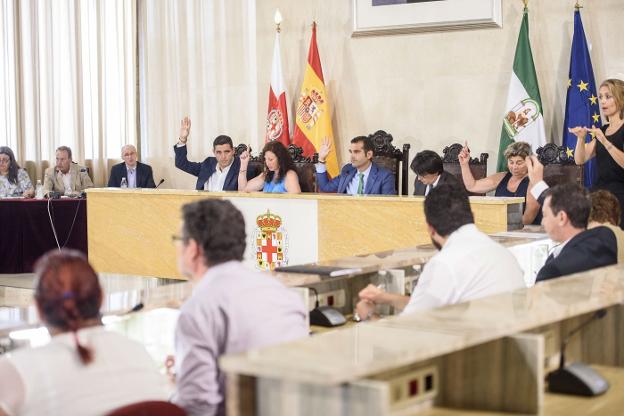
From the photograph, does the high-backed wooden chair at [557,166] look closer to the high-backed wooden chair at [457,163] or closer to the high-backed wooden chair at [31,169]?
the high-backed wooden chair at [457,163]

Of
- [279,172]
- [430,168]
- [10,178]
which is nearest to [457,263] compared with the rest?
[430,168]

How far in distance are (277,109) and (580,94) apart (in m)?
2.99

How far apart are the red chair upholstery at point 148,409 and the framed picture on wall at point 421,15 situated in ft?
23.9

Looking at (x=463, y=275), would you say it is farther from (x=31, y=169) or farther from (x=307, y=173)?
(x=31, y=169)

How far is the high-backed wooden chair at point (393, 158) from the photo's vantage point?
819 centimetres

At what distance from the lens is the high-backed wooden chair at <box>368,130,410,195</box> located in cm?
819

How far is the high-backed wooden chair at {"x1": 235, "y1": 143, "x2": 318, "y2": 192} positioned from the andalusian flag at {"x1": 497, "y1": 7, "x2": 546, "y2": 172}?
1628 millimetres

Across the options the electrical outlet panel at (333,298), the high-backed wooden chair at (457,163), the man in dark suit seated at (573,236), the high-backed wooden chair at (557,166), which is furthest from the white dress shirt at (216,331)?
the high-backed wooden chair at (457,163)

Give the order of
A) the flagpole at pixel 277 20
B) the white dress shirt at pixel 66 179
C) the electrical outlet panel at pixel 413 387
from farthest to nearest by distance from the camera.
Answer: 1. the white dress shirt at pixel 66 179
2. the flagpole at pixel 277 20
3. the electrical outlet panel at pixel 413 387

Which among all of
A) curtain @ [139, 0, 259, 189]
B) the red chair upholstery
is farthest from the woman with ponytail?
curtain @ [139, 0, 259, 189]

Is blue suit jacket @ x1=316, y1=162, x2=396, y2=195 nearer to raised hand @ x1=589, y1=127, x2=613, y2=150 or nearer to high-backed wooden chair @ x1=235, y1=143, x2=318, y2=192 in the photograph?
high-backed wooden chair @ x1=235, y1=143, x2=318, y2=192

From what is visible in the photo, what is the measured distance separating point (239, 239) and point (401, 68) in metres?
6.98

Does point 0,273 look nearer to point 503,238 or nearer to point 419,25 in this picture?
point 419,25

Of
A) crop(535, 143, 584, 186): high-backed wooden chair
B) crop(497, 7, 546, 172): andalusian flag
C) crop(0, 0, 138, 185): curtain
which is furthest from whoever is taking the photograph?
crop(0, 0, 138, 185): curtain
